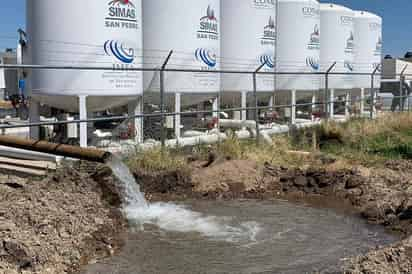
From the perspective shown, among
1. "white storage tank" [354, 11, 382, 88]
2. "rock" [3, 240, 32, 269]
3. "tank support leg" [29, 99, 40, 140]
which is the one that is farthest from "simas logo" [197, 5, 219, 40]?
"white storage tank" [354, 11, 382, 88]

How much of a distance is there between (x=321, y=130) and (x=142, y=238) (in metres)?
8.30

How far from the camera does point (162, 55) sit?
423 inches

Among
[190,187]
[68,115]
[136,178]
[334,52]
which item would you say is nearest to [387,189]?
[190,187]

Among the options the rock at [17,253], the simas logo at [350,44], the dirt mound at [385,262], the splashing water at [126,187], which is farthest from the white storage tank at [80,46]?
the simas logo at [350,44]

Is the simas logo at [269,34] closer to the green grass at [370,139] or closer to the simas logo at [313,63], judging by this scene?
the simas logo at [313,63]

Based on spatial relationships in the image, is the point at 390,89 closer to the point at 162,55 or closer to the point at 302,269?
the point at 162,55

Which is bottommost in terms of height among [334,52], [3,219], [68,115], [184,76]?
[3,219]

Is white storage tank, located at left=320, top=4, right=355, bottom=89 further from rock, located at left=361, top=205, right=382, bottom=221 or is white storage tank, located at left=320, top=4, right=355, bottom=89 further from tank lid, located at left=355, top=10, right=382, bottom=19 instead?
rock, located at left=361, top=205, right=382, bottom=221

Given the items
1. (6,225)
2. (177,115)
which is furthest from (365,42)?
(6,225)

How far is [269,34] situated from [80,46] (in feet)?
20.8

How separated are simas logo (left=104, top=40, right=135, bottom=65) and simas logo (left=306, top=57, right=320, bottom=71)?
7685 mm

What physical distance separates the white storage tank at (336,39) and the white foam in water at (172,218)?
11839 mm

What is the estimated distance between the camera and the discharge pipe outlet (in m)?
6.62

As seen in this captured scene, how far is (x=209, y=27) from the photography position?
11.3m
